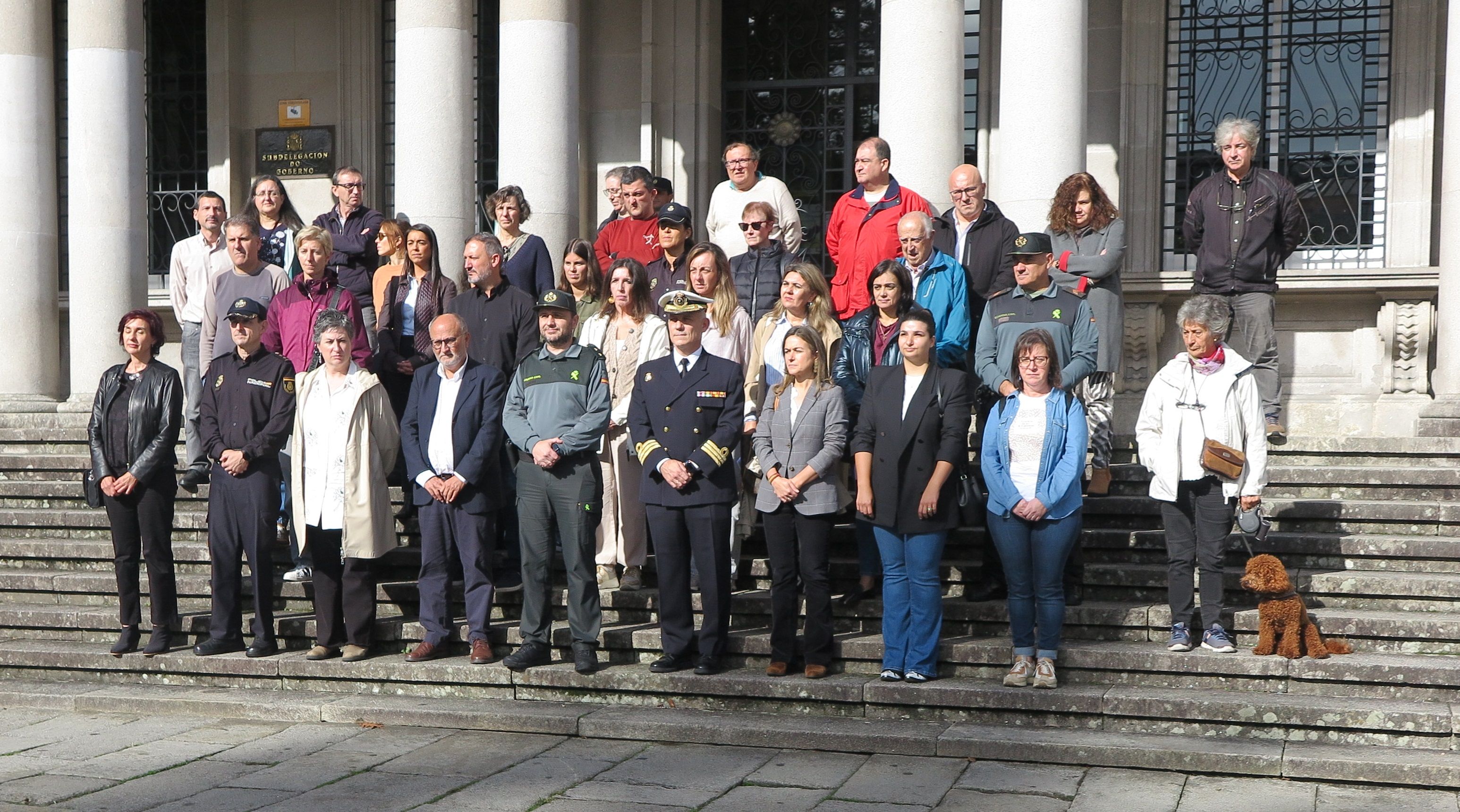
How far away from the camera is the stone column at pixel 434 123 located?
11.8 m

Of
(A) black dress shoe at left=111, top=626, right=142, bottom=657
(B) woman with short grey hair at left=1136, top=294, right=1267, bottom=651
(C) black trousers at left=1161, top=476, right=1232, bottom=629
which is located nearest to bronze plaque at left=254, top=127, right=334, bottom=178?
(A) black dress shoe at left=111, top=626, right=142, bottom=657

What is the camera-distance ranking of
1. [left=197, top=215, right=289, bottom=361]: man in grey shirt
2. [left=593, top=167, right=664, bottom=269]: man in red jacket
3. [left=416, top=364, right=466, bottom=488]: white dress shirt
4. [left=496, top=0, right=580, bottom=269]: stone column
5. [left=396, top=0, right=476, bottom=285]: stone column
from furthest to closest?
[left=396, top=0, right=476, bottom=285]: stone column, [left=496, top=0, right=580, bottom=269]: stone column, [left=593, top=167, right=664, bottom=269]: man in red jacket, [left=197, top=215, right=289, bottom=361]: man in grey shirt, [left=416, top=364, right=466, bottom=488]: white dress shirt

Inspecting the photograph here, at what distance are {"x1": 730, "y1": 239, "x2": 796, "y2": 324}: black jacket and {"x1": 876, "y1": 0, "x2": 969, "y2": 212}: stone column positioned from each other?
171cm

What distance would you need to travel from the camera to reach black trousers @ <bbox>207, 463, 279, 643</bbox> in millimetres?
8508

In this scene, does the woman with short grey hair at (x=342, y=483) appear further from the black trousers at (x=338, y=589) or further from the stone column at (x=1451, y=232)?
the stone column at (x=1451, y=232)

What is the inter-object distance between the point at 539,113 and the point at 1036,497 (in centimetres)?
575

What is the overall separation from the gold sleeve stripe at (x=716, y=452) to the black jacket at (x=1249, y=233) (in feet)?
10.8

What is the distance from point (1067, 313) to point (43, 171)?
29.4 feet

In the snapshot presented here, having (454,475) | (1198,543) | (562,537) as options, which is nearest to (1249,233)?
(1198,543)

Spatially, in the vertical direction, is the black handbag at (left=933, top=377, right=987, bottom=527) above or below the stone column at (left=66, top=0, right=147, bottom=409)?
below

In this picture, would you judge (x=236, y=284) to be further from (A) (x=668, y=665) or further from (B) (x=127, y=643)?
(A) (x=668, y=665)

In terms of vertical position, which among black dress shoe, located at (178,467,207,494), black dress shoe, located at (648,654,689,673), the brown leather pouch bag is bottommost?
black dress shoe, located at (648,654,689,673)

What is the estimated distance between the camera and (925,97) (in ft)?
34.3

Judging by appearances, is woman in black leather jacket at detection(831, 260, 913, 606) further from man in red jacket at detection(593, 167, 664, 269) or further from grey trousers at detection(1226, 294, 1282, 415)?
grey trousers at detection(1226, 294, 1282, 415)
